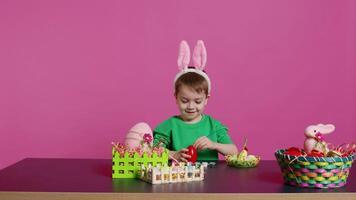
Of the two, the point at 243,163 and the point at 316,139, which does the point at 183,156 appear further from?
the point at 316,139

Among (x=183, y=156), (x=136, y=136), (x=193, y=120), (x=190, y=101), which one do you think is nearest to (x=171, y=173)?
(x=136, y=136)

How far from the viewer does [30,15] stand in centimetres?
322

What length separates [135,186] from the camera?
4.93 ft

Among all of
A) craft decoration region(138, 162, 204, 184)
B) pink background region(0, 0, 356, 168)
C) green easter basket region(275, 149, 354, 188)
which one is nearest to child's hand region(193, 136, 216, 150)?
craft decoration region(138, 162, 204, 184)

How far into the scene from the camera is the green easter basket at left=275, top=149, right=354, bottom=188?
149 cm

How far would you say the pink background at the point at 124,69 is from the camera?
3.19m

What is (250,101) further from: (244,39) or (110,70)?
(110,70)

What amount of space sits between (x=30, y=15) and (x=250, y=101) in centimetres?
133

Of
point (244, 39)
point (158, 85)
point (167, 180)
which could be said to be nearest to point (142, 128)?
point (167, 180)

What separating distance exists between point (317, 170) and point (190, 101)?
2.73 feet

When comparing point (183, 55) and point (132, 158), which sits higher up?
point (183, 55)

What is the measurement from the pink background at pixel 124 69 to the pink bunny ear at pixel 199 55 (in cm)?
92

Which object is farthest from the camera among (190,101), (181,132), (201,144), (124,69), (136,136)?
(124,69)

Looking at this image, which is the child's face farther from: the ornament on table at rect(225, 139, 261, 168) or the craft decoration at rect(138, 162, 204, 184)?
the craft decoration at rect(138, 162, 204, 184)
